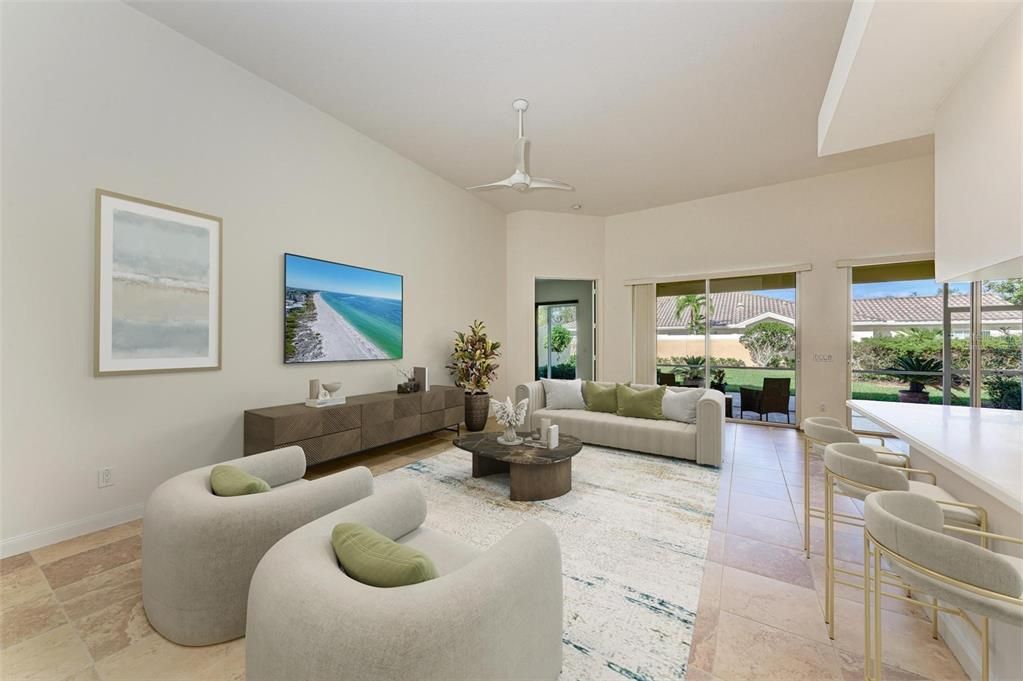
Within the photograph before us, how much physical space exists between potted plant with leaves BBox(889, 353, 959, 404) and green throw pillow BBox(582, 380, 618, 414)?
12.5 ft

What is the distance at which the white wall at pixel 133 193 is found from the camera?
7.67 feet

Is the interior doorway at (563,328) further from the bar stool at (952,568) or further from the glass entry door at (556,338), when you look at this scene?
the bar stool at (952,568)

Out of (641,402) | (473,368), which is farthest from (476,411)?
(641,402)

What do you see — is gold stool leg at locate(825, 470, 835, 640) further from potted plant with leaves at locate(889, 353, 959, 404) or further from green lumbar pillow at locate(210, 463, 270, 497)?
potted plant with leaves at locate(889, 353, 959, 404)

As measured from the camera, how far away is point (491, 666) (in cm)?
102

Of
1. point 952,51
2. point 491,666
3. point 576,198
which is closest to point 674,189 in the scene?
point 576,198

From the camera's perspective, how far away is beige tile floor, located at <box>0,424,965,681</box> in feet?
4.96

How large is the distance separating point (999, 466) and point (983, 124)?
1.67m

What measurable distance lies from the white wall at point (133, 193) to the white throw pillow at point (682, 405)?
11.6 ft

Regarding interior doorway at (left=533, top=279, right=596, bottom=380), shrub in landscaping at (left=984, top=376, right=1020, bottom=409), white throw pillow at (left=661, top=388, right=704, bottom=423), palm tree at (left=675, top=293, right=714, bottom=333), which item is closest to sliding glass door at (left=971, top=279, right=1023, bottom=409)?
shrub in landscaping at (left=984, top=376, right=1020, bottom=409)

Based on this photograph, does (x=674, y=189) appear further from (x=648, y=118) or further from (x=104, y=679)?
(x=104, y=679)

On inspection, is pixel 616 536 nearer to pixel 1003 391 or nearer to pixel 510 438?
pixel 510 438

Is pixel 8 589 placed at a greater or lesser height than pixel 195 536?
lesser

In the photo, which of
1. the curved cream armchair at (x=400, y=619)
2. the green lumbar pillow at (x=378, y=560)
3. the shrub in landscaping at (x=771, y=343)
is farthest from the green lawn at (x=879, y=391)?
the green lumbar pillow at (x=378, y=560)
